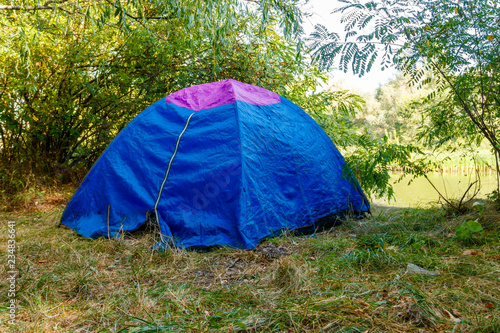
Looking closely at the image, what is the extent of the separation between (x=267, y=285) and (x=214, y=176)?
1.14m

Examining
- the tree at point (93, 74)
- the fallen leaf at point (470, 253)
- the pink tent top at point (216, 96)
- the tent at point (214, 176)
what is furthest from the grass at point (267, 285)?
the tree at point (93, 74)

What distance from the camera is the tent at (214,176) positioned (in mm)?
2819

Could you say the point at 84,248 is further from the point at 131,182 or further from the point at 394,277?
the point at 394,277

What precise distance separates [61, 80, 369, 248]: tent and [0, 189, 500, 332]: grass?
8.3 inches

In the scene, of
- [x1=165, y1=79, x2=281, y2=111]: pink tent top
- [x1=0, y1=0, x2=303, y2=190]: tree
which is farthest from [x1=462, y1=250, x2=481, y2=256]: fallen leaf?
[x1=0, y1=0, x2=303, y2=190]: tree

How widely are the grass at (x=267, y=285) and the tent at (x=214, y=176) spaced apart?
212mm

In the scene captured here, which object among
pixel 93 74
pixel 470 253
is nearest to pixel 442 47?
pixel 470 253

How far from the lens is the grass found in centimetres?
151

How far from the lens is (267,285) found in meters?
2.00

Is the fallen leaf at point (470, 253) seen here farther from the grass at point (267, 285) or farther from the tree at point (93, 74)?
the tree at point (93, 74)

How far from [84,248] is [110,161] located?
34.8 inches

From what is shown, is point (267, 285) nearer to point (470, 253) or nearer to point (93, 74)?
point (470, 253)

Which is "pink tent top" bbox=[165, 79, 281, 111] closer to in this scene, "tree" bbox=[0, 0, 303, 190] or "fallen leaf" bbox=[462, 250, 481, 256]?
"tree" bbox=[0, 0, 303, 190]

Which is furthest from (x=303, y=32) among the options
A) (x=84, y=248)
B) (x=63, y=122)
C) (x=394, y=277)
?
(x=63, y=122)
